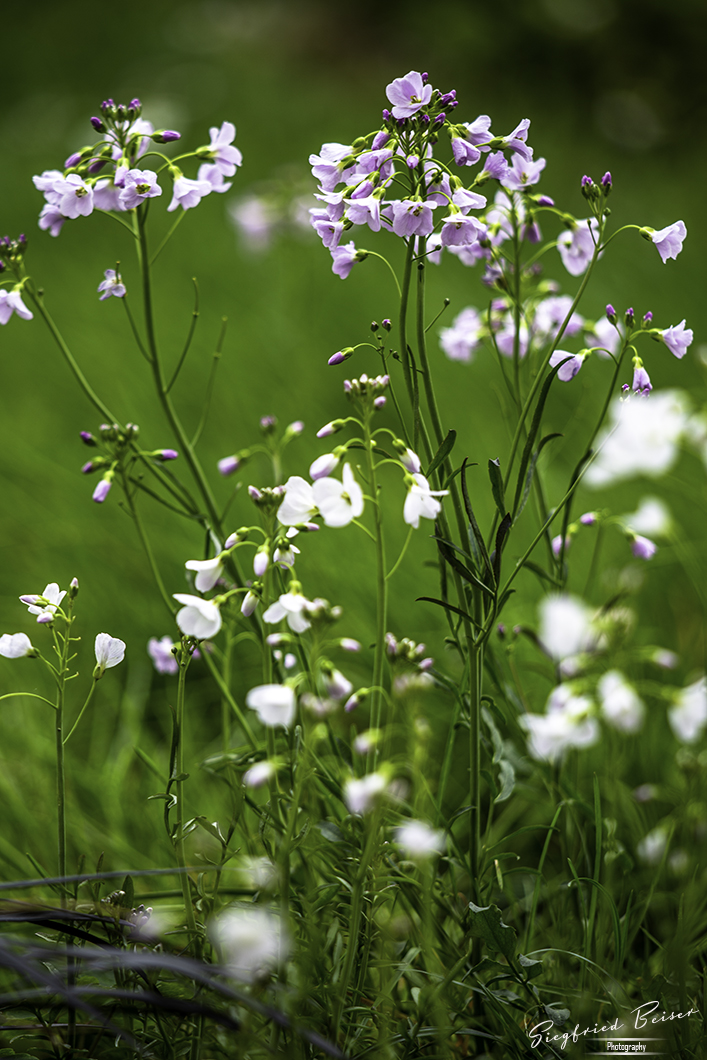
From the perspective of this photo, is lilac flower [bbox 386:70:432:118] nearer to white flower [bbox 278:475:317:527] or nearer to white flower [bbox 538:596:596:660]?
white flower [bbox 278:475:317:527]

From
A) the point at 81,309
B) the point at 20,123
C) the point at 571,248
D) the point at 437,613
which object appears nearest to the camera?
the point at 571,248

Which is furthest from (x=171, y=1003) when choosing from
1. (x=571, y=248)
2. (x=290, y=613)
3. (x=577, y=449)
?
(x=577, y=449)

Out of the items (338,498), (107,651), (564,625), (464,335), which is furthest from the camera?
(464,335)

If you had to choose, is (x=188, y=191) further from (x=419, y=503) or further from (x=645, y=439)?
(x=645, y=439)

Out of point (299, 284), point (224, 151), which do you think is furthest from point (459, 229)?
point (299, 284)

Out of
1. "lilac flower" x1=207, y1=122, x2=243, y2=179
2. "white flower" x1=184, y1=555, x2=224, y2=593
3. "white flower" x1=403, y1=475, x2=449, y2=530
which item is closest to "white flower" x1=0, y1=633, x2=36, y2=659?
"white flower" x1=184, y1=555, x2=224, y2=593

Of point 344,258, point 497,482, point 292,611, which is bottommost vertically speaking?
point 292,611

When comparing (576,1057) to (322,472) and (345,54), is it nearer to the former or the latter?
(322,472)

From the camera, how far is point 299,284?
3166 millimetres

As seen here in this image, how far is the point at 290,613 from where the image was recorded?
63 cm

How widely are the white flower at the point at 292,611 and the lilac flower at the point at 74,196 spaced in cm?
49

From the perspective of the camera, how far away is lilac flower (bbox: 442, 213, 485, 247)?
0.67 m

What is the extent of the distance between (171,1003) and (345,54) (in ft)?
30.0

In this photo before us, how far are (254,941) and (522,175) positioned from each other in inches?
31.2
